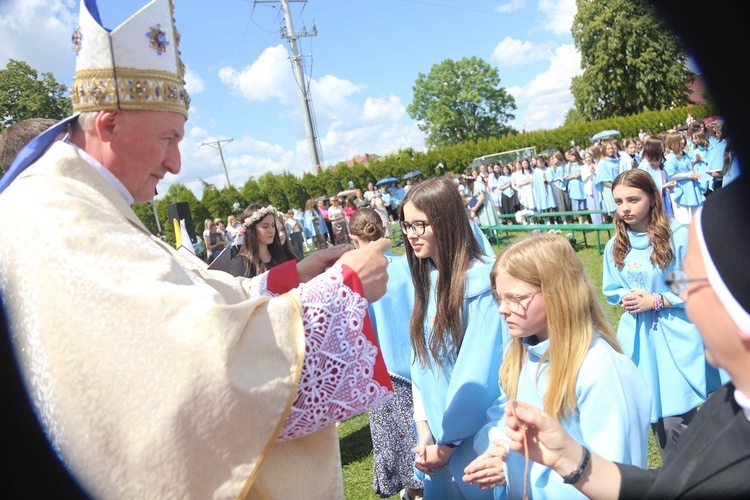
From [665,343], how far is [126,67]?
124 inches

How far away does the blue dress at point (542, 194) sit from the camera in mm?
15859

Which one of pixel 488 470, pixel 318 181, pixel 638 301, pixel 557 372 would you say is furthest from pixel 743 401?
pixel 318 181

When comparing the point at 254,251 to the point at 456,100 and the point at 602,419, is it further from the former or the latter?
the point at 456,100

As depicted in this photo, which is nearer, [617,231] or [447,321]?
[447,321]

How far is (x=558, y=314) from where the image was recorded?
207 centimetres

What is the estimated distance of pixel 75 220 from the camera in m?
1.33

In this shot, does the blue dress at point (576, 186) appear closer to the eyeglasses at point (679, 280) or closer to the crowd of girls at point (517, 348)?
the crowd of girls at point (517, 348)

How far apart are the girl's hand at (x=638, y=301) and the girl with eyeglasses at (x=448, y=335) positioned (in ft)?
3.55

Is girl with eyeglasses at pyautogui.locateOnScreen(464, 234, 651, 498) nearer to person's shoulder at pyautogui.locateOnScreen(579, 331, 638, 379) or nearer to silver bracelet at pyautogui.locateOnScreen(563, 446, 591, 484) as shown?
person's shoulder at pyautogui.locateOnScreen(579, 331, 638, 379)

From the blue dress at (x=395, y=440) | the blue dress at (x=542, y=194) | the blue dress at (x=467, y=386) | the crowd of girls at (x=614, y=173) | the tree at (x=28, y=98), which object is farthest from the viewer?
the blue dress at (x=542, y=194)

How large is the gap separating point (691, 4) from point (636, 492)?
Result: 1.24 meters

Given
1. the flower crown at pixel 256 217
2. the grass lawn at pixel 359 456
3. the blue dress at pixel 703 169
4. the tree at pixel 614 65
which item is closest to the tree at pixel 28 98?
the flower crown at pixel 256 217

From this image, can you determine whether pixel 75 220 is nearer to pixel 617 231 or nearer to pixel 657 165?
pixel 617 231

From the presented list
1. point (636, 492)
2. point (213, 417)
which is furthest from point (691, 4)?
point (213, 417)
